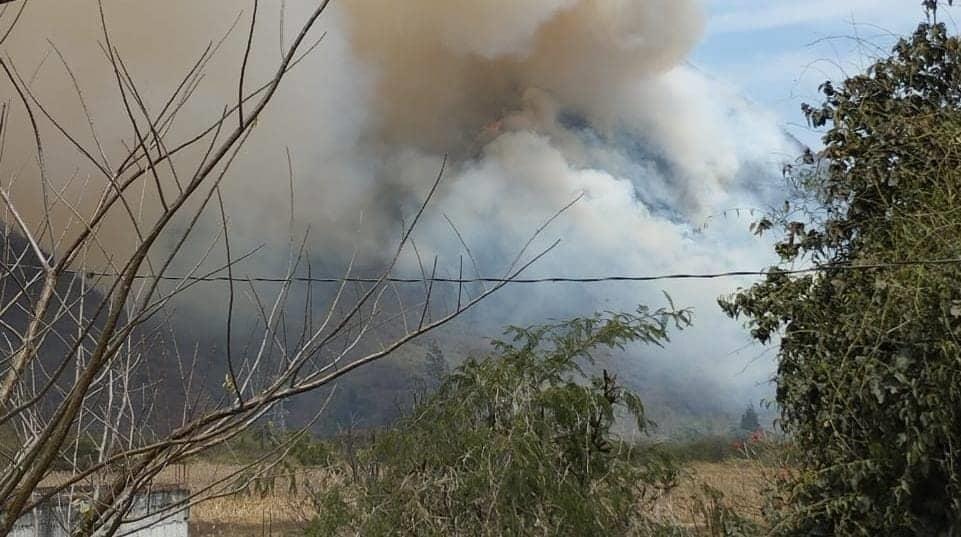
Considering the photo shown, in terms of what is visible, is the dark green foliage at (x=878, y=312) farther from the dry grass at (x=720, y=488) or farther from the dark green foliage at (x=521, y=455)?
the dark green foliage at (x=521, y=455)

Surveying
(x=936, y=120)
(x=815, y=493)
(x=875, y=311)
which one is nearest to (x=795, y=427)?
(x=815, y=493)

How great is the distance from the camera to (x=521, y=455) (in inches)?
178

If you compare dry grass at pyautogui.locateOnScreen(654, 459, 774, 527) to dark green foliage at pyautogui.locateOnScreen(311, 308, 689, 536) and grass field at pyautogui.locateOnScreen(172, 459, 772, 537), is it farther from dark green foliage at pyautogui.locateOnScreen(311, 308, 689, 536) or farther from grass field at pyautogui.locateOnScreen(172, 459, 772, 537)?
dark green foliage at pyautogui.locateOnScreen(311, 308, 689, 536)

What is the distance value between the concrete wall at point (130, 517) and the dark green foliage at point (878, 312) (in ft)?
9.12

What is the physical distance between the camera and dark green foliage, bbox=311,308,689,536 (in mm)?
4582

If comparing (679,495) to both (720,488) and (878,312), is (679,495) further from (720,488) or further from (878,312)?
(878,312)

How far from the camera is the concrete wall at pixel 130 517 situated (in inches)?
85.7

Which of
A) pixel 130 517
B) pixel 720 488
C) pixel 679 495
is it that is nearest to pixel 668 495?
pixel 679 495

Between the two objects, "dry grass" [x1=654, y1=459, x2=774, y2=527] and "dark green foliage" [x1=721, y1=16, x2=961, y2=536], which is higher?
"dark green foliage" [x1=721, y1=16, x2=961, y2=536]

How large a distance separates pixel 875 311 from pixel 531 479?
1.65 metres

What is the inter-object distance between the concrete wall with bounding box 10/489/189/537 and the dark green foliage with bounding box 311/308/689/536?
0.90 meters

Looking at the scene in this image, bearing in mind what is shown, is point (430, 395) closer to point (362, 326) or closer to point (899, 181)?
point (899, 181)

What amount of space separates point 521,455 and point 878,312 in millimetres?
1650

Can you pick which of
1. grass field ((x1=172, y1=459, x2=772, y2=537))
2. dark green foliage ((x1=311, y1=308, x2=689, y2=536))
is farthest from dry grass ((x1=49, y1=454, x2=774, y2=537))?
dark green foliage ((x1=311, y1=308, x2=689, y2=536))
